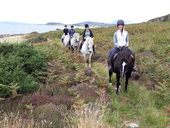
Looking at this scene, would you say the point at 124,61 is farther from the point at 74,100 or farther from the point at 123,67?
the point at 74,100

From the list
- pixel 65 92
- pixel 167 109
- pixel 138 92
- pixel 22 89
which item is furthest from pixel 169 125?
pixel 22 89

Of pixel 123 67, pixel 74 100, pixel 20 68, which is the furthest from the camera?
pixel 20 68

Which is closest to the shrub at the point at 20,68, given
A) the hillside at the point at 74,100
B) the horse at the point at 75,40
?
the hillside at the point at 74,100

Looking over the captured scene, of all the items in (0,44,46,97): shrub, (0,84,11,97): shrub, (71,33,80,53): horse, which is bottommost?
(0,84,11,97): shrub

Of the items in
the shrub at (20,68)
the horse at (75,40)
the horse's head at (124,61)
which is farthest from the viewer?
the horse at (75,40)

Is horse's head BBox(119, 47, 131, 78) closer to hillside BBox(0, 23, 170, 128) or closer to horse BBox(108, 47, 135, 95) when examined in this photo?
horse BBox(108, 47, 135, 95)

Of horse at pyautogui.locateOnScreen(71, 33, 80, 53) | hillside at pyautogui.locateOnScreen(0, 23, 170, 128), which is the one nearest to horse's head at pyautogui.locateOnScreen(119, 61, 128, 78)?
hillside at pyautogui.locateOnScreen(0, 23, 170, 128)

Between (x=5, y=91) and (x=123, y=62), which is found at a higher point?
(x=123, y=62)

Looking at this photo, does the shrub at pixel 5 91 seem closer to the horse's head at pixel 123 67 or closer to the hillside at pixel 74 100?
the hillside at pixel 74 100

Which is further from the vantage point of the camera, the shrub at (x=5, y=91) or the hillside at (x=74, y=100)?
the shrub at (x=5, y=91)

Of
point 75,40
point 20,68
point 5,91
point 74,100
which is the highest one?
point 75,40

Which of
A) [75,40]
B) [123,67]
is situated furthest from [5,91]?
[75,40]

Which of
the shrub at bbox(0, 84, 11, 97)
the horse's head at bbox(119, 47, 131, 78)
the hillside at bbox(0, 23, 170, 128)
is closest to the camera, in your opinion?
the hillside at bbox(0, 23, 170, 128)

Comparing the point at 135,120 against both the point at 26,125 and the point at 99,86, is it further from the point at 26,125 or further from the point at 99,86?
the point at 26,125
